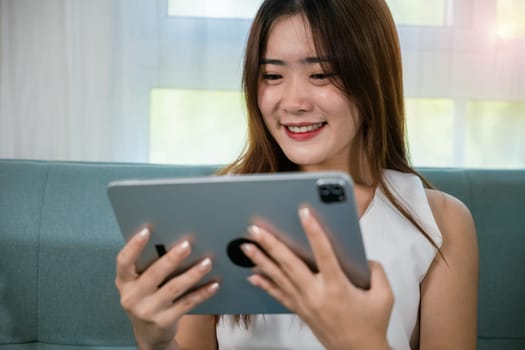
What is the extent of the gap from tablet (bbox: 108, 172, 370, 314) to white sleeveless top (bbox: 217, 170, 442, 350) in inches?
14.0

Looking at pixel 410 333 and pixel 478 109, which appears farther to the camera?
pixel 478 109

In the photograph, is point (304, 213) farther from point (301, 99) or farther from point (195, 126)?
point (195, 126)

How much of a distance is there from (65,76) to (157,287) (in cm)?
120

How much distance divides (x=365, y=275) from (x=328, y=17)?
1.61ft

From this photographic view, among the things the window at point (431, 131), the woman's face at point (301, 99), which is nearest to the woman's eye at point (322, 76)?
the woman's face at point (301, 99)

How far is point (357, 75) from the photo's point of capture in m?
1.13

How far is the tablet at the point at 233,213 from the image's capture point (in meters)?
0.76

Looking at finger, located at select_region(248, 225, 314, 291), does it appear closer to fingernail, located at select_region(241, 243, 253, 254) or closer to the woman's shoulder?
fingernail, located at select_region(241, 243, 253, 254)

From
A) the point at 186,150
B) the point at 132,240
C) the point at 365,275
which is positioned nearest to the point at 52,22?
the point at 186,150

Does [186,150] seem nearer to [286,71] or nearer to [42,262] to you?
[42,262]

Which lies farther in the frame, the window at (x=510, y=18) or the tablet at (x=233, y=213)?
the window at (x=510, y=18)

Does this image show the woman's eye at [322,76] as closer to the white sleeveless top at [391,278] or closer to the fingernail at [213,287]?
the white sleeveless top at [391,278]

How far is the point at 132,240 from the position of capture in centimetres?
84

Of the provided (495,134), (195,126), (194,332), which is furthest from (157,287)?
(495,134)
